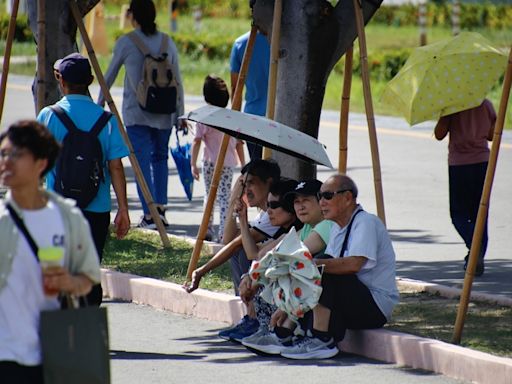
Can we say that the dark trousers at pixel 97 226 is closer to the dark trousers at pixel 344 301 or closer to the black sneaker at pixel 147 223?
the dark trousers at pixel 344 301

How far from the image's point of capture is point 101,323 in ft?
15.2

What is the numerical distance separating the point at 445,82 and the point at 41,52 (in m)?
2.96

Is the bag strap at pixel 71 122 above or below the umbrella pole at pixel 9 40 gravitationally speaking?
below

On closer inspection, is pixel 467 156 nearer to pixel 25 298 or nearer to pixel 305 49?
pixel 305 49

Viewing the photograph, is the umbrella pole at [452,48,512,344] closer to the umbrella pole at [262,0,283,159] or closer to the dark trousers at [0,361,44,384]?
the umbrella pole at [262,0,283,159]

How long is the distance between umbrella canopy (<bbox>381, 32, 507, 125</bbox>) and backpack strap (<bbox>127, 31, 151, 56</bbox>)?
300 centimetres

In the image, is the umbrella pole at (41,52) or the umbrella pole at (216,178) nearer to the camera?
the umbrella pole at (216,178)

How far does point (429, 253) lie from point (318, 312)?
3.85m

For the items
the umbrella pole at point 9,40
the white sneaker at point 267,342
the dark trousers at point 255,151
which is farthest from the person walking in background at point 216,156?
the white sneaker at point 267,342

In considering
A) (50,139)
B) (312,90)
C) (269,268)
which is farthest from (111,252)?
(50,139)

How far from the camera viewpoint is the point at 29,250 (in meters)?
4.67

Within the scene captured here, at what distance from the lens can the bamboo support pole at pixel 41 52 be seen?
10000 mm

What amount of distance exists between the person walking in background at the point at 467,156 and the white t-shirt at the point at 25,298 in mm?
5621

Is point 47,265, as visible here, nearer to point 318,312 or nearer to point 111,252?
point 318,312
